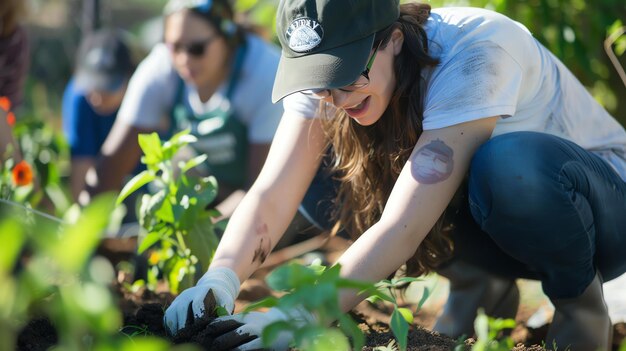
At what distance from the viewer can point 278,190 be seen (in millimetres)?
2080

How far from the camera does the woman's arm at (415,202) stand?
174 cm

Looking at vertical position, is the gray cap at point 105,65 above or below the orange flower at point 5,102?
below

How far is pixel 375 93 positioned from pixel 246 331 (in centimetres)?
57

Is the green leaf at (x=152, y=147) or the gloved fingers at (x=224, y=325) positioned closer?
the gloved fingers at (x=224, y=325)

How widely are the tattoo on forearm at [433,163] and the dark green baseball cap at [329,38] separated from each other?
0.72 ft

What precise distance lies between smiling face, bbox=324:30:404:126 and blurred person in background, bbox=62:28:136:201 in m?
2.49

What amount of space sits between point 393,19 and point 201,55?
175 centimetres

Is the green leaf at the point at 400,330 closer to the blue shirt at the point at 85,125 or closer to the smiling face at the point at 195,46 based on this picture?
the smiling face at the point at 195,46

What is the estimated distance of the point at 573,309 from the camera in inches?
78.9

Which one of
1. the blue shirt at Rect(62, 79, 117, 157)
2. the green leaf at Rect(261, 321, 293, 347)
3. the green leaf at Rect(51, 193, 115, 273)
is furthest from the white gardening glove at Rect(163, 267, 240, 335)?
the blue shirt at Rect(62, 79, 117, 157)

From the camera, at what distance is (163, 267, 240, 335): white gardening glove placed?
1.77m

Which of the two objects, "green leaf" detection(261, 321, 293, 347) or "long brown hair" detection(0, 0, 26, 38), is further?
"long brown hair" detection(0, 0, 26, 38)

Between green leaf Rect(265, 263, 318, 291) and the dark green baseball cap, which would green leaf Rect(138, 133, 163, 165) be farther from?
green leaf Rect(265, 263, 318, 291)

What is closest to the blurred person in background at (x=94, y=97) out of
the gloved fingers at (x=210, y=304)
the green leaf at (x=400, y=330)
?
the gloved fingers at (x=210, y=304)
